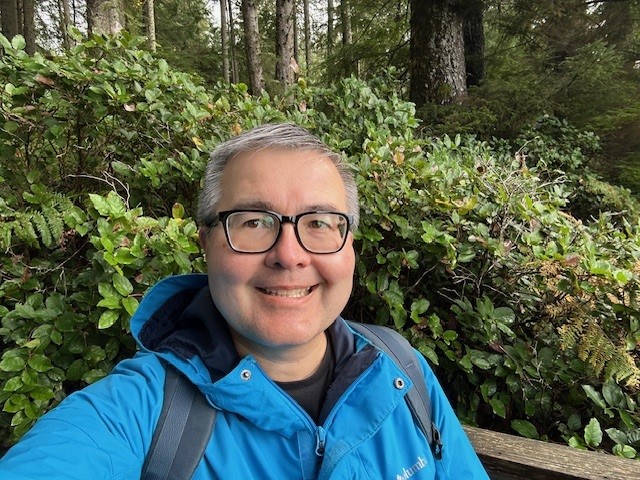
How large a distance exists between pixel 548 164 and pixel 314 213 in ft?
19.0

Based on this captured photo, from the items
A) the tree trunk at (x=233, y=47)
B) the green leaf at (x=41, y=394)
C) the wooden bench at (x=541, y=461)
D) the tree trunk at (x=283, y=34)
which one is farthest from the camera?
the tree trunk at (x=233, y=47)

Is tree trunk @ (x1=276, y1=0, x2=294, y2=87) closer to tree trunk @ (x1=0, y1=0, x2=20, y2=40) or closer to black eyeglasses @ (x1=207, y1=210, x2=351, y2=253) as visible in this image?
black eyeglasses @ (x1=207, y1=210, x2=351, y2=253)

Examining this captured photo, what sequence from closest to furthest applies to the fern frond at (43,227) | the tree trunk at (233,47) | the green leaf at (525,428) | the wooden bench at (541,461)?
the wooden bench at (541,461)
the fern frond at (43,227)
the green leaf at (525,428)
the tree trunk at (233,47)

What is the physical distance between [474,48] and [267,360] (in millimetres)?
8591

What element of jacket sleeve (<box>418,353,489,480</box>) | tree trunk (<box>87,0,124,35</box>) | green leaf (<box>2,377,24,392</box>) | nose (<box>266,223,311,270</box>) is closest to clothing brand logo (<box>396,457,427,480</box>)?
jacket sleeve (<box>418,353,489,480</box>)

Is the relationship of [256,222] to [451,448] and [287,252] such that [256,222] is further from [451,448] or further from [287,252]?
[451,448]

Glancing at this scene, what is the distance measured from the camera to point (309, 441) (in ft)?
4.27

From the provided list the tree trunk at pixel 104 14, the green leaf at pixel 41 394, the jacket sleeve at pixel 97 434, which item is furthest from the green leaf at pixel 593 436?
the tree trunk at pixel 104 14

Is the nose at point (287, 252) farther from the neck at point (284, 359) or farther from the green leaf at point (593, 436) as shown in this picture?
the green leaf at point (593, 436)

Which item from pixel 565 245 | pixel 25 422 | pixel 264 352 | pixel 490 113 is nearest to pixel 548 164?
pixel 490 113

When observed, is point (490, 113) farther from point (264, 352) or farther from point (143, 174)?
point (264, 352)

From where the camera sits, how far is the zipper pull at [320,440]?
1.29 metres

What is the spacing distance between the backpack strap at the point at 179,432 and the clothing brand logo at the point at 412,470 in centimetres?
65

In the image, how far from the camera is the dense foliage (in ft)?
6.61
